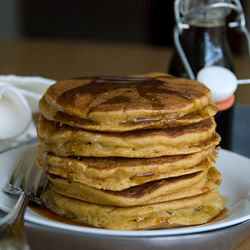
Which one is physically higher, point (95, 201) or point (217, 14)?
point (217, 14)

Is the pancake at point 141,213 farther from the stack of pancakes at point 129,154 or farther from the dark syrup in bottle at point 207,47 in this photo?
the dark syrup in bottle at point 207,47

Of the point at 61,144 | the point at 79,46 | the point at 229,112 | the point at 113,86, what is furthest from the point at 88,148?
the point at 79,46

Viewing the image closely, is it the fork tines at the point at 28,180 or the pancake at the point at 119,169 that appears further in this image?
the fork tines at the point at 28,180

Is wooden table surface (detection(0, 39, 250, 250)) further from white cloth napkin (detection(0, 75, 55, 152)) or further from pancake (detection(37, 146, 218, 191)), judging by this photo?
pancake (detection(37, 146, 218, 191))

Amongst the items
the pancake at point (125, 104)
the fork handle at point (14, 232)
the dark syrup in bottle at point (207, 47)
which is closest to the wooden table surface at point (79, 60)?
the dark syrup in bottle at point (207, 47)

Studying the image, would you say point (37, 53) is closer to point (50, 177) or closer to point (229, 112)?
point (229, 112)

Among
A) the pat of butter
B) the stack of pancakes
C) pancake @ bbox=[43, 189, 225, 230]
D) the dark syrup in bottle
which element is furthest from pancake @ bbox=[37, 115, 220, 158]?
the dark syrup in bottle
